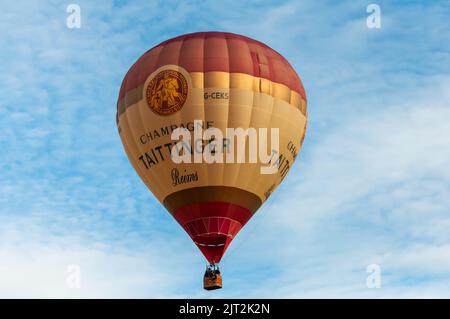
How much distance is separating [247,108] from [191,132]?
7.65ft

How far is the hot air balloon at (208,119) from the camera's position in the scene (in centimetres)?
4359

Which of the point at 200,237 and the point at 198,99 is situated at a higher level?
the point at 198,99

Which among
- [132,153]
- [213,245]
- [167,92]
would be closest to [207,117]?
[167,92]

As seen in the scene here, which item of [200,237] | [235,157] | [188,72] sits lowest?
[200,237]

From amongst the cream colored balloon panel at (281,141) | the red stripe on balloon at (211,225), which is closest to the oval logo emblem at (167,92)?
the cream colored balloon panel at (281,141)

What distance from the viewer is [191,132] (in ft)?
143

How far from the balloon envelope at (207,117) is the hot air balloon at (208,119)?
0.04 m

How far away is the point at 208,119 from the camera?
43.5m

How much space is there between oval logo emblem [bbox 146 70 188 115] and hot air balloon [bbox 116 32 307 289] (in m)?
0.04

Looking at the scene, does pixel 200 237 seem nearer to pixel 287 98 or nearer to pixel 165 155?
pixel 165 155

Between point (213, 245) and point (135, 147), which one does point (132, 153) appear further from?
point (213, 245)

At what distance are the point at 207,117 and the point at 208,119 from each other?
0.28ft

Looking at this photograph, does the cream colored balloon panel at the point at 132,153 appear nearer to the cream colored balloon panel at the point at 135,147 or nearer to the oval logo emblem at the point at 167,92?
the cream colored balloon panel at the point at 135,147

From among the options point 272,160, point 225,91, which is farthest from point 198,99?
point 272,160
